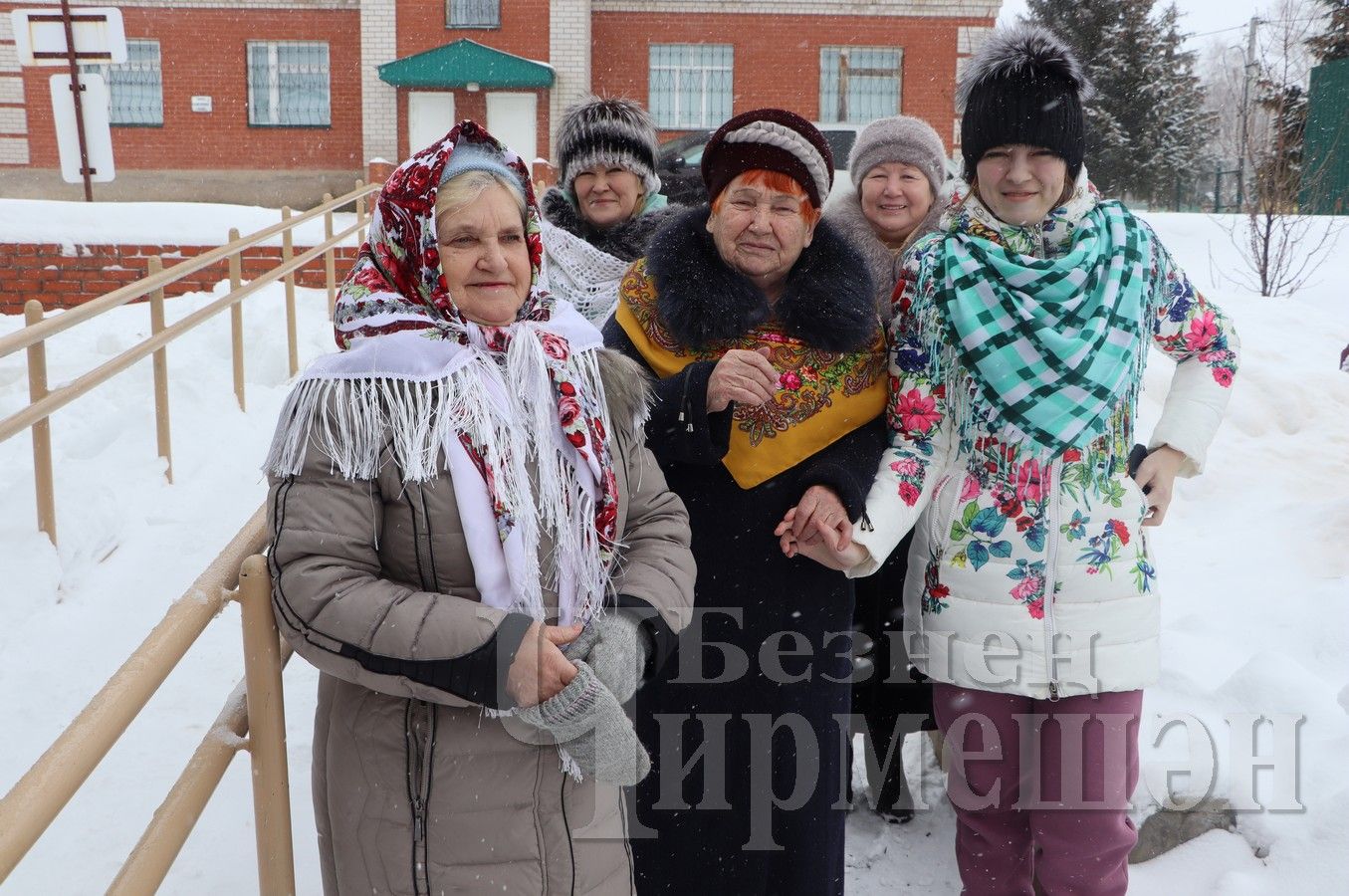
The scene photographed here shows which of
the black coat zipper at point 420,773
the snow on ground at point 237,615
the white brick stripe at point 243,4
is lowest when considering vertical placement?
the snow on ground at point 237,615

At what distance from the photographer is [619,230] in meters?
3.20

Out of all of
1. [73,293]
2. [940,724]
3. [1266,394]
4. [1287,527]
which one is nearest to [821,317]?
[940,724]

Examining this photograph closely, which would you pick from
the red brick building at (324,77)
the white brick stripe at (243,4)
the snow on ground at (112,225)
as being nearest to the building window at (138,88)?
the red brick building at (324,77)

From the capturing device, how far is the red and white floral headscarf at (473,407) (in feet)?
5.09

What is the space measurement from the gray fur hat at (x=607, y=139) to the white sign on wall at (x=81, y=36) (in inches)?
348

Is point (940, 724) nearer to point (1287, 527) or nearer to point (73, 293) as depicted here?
point (1287, 527)

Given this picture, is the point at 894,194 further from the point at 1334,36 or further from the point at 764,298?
the point at 1334,36

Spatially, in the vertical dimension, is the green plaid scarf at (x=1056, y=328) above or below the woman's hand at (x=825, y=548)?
above

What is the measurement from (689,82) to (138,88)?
33.5ft

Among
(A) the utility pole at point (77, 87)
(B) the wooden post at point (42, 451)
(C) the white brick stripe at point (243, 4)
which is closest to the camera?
(B) the wooden post at point (42, 451)

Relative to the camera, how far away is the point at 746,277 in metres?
2.26

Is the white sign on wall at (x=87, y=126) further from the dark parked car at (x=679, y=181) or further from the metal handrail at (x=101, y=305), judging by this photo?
the dark parked car at (x=679, y=181)

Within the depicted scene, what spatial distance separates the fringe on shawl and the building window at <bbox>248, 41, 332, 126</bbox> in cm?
1997

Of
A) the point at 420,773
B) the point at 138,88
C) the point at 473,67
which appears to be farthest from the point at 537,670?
the point at 138,88
